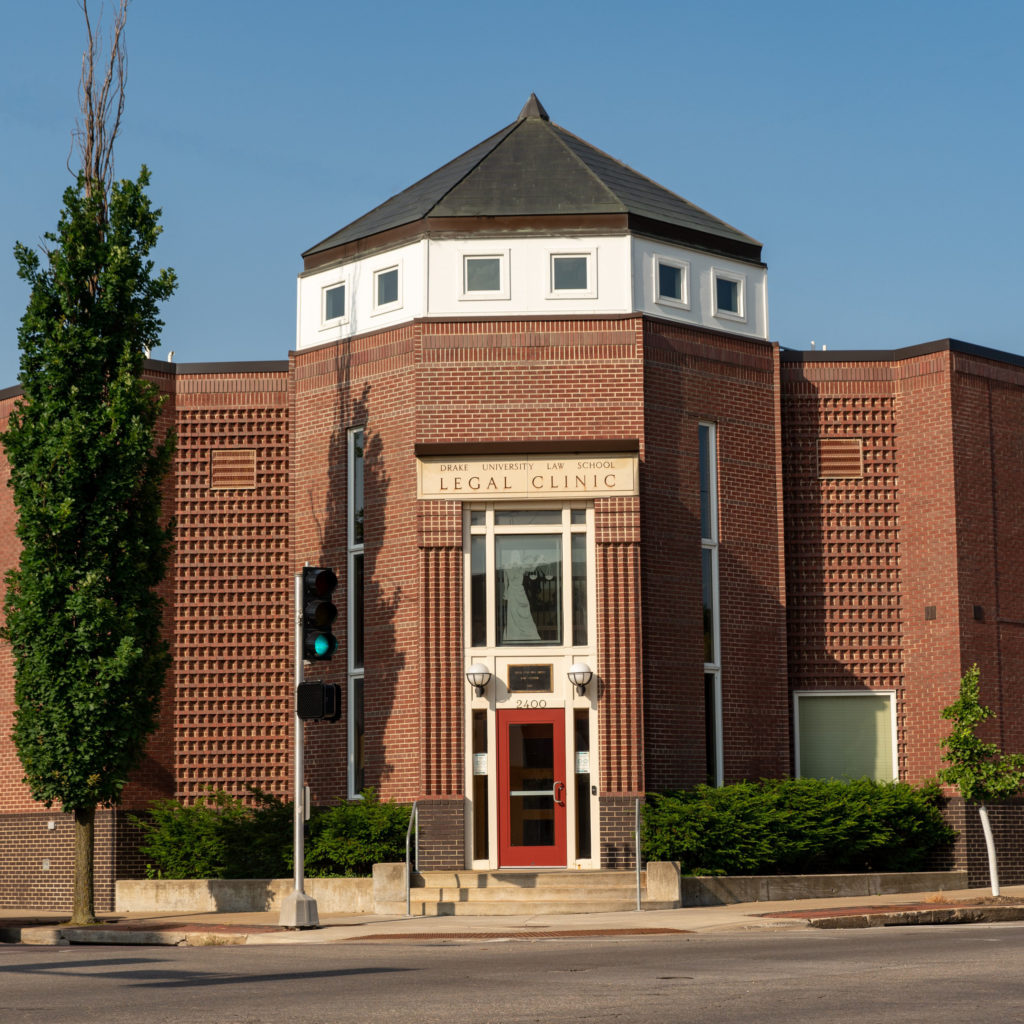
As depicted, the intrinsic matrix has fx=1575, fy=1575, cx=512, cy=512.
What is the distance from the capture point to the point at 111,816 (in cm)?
2794

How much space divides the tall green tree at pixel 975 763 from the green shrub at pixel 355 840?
360 inches

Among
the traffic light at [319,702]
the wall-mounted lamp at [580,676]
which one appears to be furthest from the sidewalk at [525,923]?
the wall-mounted lamp at [580,676]

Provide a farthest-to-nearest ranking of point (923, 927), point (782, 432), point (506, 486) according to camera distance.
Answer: point (782, 432) → point (506, 486) → point (923, 927)

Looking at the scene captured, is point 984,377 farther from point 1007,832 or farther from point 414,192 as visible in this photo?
point 414,192

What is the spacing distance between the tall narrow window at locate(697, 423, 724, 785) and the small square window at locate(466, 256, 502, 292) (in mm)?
4502

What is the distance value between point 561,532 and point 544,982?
13748mm

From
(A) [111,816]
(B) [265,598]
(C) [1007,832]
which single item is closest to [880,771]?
(C) [1007,832]

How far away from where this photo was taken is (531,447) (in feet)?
85.4

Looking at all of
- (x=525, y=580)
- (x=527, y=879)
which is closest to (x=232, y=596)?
(x=525, y=580)

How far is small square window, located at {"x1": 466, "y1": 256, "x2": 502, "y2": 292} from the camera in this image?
92.0 ft

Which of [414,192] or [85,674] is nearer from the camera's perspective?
[85,674]

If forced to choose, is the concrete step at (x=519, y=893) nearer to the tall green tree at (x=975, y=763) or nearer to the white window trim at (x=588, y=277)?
the tall green tree at (x=975, y=763)

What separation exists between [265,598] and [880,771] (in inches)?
469

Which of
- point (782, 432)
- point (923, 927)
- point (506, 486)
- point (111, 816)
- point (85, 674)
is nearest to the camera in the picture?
point (923, 927)
